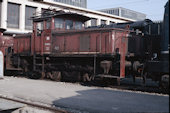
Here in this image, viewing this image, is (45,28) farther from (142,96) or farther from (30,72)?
(142,96)

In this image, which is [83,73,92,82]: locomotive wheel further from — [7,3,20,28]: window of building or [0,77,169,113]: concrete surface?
[7,3,20,28]: window of building

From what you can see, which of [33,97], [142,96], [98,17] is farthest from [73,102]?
[98,17]

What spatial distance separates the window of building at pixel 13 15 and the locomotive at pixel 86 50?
64.9 ft

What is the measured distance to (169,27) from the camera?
805cm

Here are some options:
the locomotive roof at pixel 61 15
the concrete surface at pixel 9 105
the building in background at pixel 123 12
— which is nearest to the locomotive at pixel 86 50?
the locomotive roof at pixel 61 15

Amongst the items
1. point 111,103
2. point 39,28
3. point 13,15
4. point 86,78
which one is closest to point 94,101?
point 111,103

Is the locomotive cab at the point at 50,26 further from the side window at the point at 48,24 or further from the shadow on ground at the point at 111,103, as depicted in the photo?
the shadow on ground at the point at 111,103

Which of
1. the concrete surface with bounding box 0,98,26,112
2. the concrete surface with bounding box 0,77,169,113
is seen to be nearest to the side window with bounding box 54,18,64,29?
the concrete surface with bounding box 0,77,169,113

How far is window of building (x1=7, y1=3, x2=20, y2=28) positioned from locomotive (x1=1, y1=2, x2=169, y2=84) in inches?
779

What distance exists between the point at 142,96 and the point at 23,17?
3035 cm

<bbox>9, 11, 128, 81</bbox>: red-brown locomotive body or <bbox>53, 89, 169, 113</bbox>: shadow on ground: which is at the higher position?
<bbox>9, 11, 128, 81</bbox>: red-brown locomotive body

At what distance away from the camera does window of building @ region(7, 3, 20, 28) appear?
34500mm

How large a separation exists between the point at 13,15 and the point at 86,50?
2596 centimetres

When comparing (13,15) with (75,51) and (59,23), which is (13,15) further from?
(75,51)
